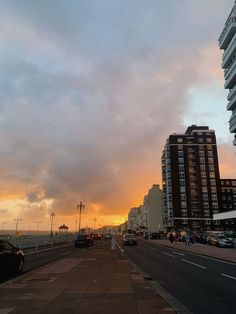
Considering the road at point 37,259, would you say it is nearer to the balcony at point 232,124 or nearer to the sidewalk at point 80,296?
the sidewalk at point 80,296

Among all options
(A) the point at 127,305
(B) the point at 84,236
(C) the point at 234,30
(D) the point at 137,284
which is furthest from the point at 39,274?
(C) the point at 234,30

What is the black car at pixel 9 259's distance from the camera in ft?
46.3

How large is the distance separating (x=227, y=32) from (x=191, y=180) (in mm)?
81547

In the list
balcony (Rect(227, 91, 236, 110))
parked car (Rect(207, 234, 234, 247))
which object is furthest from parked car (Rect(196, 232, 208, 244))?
balcony (Rect(227, 91, 236, 110))

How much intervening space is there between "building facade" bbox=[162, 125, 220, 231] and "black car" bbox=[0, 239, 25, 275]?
126 m

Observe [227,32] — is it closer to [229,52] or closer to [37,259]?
[229,52]

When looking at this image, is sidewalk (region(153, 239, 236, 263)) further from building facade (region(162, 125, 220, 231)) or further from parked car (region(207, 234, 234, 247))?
building facade (region(162, 125, 220, 231))

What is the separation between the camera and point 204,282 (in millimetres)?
13562

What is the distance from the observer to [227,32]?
73688mm

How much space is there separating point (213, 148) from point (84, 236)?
4473 inches

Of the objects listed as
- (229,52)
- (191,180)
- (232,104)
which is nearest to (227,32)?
(229,52)

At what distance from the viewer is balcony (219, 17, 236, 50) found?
70.9 meters

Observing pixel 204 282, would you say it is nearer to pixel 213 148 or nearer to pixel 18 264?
pixel 18 264

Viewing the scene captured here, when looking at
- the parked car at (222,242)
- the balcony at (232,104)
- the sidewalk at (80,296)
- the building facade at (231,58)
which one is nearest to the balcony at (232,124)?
the building facade at (231,58)
